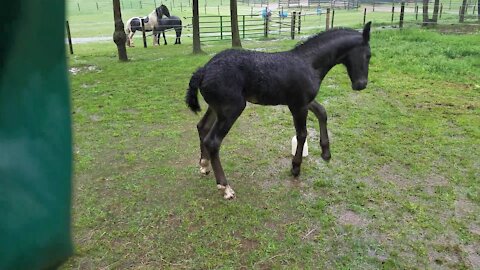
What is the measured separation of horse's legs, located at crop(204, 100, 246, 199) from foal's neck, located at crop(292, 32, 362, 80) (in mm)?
867

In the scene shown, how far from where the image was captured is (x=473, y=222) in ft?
11.9

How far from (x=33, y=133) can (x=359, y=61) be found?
4.28 m

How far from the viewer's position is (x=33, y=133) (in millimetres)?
439

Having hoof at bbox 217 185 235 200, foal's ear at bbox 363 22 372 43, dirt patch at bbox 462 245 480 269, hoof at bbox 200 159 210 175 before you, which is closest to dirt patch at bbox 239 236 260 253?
hoof at bbox 217 185 235 200

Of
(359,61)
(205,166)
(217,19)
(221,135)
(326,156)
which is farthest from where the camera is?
(217,19)

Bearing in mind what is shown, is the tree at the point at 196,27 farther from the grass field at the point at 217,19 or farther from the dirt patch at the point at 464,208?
the dirt patch at the point at 464,208

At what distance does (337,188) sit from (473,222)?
1.23 meters

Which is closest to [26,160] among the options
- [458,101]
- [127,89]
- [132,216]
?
[132,216]

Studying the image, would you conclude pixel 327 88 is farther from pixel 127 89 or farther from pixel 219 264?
pixel 219 264

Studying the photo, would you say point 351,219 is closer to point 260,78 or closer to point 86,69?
point 260,78

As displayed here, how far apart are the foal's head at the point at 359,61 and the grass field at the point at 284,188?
3.23ft

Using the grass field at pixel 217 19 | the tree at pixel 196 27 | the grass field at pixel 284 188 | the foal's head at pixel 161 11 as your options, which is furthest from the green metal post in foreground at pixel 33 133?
the foal's head at pixel 161 11

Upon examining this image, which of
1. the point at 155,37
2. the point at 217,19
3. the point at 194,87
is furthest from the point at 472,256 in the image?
the point at 217,19

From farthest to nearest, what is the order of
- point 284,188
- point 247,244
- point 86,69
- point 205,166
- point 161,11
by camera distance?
point 161,11 → point 86,69 → point 205,166 → point 284,188 → point 247,244
